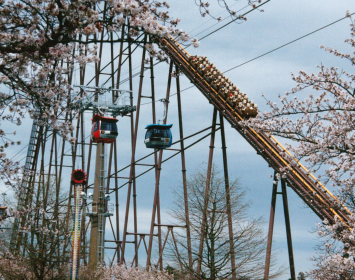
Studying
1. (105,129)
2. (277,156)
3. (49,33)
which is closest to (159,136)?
(105,129)

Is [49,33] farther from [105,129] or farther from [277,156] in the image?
[105,129]

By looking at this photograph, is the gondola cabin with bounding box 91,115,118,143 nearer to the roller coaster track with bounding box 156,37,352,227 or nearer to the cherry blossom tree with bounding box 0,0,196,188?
the roller coaster track with bounding box 156,37,352,227

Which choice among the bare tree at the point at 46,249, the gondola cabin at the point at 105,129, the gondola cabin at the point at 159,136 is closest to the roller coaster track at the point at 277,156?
the gondola cabin at the point at 159,136

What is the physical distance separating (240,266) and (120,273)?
26.9 feet

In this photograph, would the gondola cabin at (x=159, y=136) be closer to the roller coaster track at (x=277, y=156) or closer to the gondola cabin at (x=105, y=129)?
the roller coaster track at (x=277, y=156)

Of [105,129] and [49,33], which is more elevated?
[105,129]

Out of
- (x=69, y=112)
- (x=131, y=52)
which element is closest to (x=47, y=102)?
(x=69, y=112)

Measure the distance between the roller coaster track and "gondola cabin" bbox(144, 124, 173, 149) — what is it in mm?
2292

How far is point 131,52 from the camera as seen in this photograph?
26.0 metres

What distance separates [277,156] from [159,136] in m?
6.07

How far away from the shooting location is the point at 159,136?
888 inches

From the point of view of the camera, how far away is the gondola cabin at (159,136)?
22594 mm

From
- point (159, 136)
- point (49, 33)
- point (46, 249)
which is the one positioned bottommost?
point (49, 33)

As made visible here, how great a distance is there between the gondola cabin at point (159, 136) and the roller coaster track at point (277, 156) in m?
2.29
